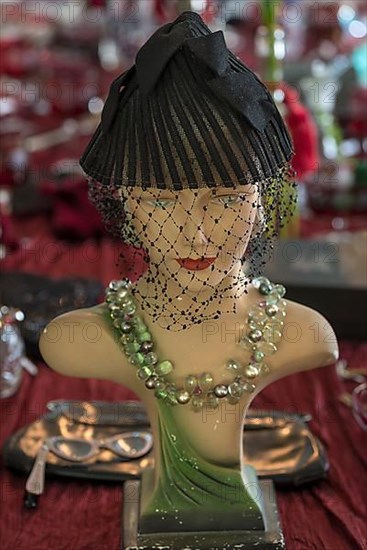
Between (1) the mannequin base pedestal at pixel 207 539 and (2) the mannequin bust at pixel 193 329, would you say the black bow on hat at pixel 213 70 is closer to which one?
(2) the mannequin bust at pixel 193 329

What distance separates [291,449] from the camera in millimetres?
817

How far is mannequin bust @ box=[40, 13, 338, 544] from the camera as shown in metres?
0.61

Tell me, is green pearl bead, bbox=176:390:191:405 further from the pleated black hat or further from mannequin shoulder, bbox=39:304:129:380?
the pleated black hat

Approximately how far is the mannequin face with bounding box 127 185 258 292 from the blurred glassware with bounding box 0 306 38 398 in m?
0.35

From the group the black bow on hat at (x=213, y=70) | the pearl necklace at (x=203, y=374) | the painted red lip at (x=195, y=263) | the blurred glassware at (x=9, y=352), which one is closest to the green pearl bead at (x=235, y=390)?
the pearl necklace at (x=203, y=374)

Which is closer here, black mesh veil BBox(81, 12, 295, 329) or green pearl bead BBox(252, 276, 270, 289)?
black mesh veil BBox(81, 12, 295, 329)

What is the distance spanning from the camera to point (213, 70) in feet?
1.90

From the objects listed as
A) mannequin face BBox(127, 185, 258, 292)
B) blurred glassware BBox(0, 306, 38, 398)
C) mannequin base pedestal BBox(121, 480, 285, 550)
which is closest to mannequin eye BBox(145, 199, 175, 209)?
mannequin face BBox(127, 185, 258, 292)

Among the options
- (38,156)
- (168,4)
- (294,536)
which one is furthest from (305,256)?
(168,4)

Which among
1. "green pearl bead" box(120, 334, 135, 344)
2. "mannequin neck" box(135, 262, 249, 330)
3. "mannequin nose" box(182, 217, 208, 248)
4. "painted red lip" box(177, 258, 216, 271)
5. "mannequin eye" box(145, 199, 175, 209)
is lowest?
"green pearl bead" box(120, 334, 135, 344)

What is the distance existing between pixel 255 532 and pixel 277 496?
88 millimetres

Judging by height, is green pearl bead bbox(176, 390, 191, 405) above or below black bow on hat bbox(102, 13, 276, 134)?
below

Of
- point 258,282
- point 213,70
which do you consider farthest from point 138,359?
point 213,70

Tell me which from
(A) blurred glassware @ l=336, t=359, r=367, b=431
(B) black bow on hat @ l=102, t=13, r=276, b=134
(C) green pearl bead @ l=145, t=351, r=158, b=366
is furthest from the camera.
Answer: (A) blurred glassware @ l=336, t=359, r=367, b=431
